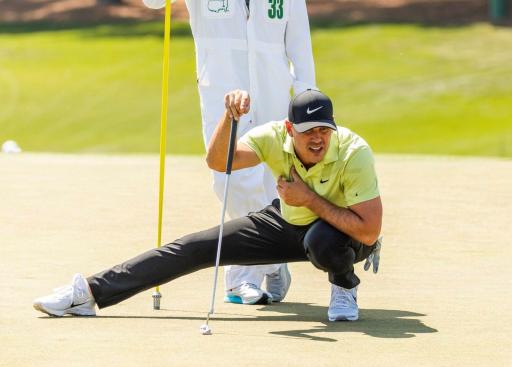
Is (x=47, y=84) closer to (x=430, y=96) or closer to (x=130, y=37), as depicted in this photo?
(x=130, y=37)

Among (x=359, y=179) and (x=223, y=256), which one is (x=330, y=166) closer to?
(x=359, y=179)

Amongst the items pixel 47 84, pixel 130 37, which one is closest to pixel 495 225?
pixel 47 84

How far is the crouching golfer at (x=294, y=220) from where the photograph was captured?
7355mm

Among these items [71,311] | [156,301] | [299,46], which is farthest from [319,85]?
[71,311]

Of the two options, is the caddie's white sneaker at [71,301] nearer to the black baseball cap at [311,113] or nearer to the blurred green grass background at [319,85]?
the black baseball cap at [311,113]

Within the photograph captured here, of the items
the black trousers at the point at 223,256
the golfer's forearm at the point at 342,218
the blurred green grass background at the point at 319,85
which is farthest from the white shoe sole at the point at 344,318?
the blurred green grass background at the point at 319,85

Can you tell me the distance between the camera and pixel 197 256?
771cm

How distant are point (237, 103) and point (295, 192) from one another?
1.68 feet

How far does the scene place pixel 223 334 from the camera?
7.20m

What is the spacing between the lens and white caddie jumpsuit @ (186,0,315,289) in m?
8.35

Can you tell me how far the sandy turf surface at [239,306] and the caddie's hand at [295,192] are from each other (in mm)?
623

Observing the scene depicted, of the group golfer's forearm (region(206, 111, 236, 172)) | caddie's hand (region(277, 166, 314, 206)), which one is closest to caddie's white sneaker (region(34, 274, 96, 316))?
golfer's forearm (region(206, 111, 236, 172))

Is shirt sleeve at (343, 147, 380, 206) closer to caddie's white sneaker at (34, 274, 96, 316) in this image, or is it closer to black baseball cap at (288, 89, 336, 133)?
black baseball cap at (288, 89, 336, 133)

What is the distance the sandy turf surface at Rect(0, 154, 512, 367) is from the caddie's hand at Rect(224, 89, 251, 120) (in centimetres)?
104
